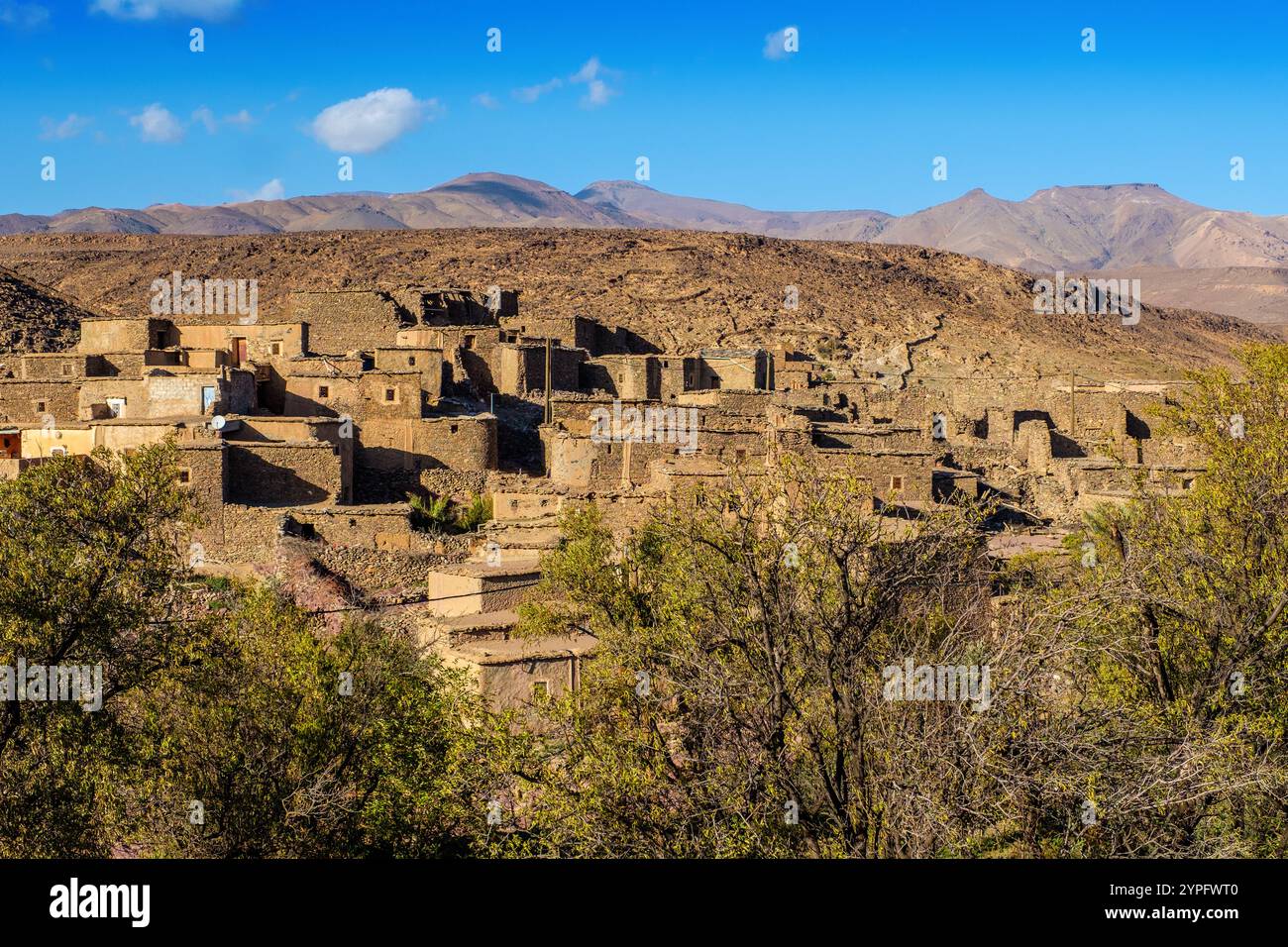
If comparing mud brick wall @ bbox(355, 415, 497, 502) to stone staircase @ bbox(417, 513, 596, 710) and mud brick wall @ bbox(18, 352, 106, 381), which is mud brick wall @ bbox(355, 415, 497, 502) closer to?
stone staircase @ bbox(417, 513, 596, 710)

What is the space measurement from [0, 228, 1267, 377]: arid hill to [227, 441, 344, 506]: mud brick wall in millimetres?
26644

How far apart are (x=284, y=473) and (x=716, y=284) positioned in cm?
4047

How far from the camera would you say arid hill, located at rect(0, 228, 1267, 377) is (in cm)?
5400

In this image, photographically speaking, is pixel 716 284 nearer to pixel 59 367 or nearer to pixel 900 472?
pixel 59 367

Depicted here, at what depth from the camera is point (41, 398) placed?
2483cm

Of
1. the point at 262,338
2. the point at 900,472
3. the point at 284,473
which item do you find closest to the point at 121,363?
the point at 262,338

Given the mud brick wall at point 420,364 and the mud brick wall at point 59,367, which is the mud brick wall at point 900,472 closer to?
the mud brick wall at point 420,364

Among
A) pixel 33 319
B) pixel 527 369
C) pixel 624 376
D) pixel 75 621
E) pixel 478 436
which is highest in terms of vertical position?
pixel 33 319

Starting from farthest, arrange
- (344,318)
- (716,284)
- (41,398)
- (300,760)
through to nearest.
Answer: (716,284), (344,318), (41,398), (300,760)
